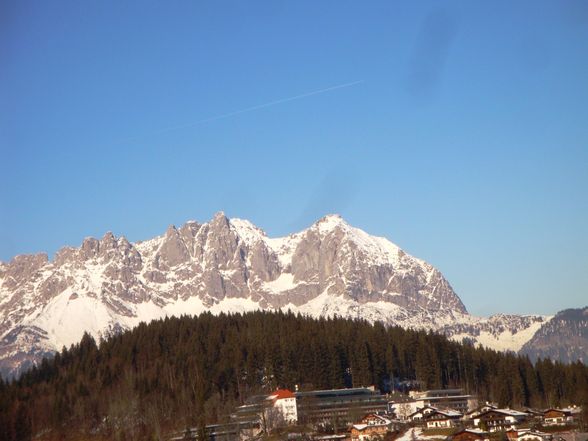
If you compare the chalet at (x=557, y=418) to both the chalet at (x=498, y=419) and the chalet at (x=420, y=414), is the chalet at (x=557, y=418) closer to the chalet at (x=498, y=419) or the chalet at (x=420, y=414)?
the chalet at (x=498, y=419)

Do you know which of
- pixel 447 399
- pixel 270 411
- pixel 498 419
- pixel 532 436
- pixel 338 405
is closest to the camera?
pixel 532 436

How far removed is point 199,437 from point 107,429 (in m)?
28.0

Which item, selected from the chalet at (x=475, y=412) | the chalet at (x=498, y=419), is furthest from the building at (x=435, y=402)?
the chalet at (x=498, y=419)

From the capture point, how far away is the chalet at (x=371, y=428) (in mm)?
137750

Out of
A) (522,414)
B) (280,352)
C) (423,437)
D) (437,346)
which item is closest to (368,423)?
(423,437)

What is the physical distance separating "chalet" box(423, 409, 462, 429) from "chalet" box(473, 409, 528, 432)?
403 centimetres

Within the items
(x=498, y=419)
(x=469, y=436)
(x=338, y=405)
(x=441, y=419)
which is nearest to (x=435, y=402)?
(x=338, y=405)

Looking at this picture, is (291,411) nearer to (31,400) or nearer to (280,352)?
(280,352)

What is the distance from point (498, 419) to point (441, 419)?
955 centimetres

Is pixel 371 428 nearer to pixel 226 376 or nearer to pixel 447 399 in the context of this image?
pixel 447 399

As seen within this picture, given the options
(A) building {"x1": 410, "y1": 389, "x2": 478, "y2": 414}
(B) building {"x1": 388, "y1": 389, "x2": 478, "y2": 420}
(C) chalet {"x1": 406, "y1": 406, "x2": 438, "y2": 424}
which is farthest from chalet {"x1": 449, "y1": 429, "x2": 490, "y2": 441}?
(A) building {"x1": 410, "y1": 389, "x2": 478, "y2": 414}

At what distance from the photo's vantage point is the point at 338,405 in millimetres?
159250

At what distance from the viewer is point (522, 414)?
143 meters

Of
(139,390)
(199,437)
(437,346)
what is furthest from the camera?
(437,346)
